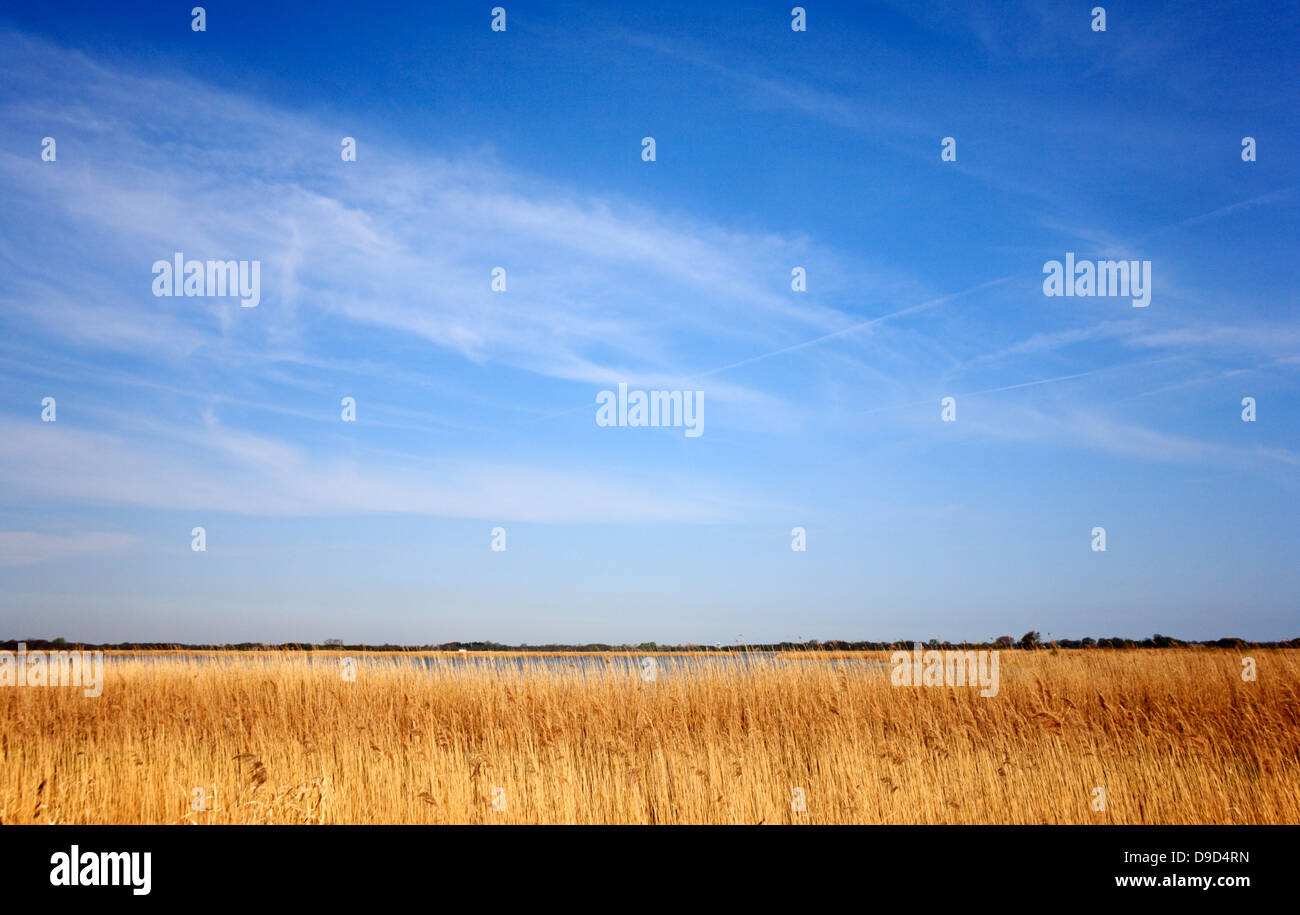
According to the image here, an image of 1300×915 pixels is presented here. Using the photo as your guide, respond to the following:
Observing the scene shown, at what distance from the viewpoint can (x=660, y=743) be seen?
10734 mm

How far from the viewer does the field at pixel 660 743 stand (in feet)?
25.8

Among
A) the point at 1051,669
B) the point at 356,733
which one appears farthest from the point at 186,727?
the point at 1051,669

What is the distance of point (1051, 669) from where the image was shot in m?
14.9

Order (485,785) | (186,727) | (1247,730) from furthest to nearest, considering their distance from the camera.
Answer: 1. (186,727)
2. (1247,730)
3. (485,785)

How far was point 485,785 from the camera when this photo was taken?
8.43 metres

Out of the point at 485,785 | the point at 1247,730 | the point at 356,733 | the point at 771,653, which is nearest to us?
the point at 485,785

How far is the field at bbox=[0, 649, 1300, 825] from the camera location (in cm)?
787
